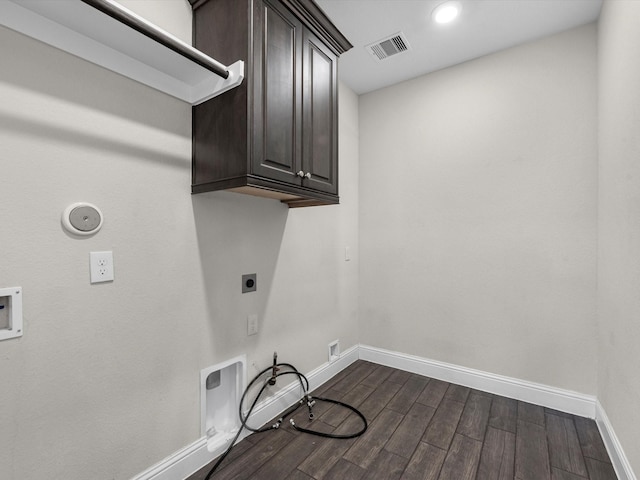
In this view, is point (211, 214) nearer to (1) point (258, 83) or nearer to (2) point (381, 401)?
(1) point (258, 83)

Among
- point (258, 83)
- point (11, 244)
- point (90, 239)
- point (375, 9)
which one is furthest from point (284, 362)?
point (375, 9)

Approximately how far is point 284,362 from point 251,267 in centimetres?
73

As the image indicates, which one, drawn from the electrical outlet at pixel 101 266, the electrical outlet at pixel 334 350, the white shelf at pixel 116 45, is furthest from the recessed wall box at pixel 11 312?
the electrical outlet at pixel 334 350

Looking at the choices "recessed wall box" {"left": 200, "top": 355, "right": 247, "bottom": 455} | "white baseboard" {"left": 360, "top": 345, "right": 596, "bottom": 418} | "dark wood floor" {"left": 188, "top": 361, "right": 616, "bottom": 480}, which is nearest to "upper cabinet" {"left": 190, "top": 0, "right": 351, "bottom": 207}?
"recessed wall box" {"left": 200, "top": 355, "right": 247, "bottom": 455}

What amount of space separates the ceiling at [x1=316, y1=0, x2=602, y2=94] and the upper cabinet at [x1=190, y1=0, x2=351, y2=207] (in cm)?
39

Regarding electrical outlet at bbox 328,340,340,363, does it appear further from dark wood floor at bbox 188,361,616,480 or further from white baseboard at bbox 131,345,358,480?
dark wood floor at bbox 188,361,616,480

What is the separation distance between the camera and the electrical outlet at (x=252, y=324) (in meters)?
1.80

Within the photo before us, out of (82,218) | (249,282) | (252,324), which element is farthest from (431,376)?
(82,218)

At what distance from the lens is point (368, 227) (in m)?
2.91

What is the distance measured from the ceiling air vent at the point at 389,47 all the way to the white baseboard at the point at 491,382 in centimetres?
250

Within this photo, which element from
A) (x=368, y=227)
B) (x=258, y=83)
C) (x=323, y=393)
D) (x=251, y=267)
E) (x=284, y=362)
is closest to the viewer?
(x=258, y=83)

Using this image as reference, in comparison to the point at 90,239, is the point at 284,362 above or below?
below

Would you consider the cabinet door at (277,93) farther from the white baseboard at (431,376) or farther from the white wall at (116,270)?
the white baseboard at (431,376)

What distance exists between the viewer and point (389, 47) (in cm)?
225
